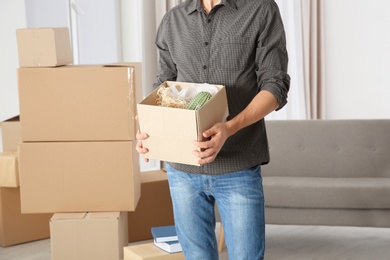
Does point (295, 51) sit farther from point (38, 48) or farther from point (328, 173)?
point (38, 48)

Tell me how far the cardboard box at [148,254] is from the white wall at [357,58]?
3.04 metres

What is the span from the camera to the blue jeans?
1.83 m

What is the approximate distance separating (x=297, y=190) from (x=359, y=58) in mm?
→ 2343

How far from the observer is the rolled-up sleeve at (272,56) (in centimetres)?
180

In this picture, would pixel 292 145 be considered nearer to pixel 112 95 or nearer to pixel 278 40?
pixel 112 95

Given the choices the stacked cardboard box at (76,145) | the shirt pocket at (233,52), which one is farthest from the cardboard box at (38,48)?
the shirt pocket at (233,52)

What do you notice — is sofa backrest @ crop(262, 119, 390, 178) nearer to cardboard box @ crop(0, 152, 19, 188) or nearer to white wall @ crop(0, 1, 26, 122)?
cardboard box @ crop(0, 152, 19, 188)

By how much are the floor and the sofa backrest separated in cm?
36

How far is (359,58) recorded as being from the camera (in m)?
5.66

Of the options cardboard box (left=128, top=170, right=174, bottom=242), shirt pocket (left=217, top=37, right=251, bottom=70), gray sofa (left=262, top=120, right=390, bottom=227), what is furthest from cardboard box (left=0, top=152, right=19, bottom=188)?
shirt pocket (left=217, top=37, right=251, bottom=70)

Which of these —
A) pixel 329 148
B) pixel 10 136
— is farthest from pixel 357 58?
pixel 10 136

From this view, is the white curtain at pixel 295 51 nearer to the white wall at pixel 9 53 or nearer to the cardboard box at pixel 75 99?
the white wall at pixel 9 53

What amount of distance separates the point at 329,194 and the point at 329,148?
0.54m

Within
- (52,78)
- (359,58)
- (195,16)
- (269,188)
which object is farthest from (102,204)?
(359,58)
